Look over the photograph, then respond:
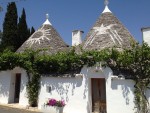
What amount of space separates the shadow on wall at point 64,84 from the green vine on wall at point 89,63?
524 mm

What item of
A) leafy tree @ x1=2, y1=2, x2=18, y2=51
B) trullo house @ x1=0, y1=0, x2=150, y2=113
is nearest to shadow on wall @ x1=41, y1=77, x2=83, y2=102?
trullo house @ x1=0, y1=0, x2=150, y2=113

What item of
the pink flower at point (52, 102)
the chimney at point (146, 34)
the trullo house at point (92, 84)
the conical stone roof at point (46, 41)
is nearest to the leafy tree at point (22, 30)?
the conical stone roof at point (46, 41)

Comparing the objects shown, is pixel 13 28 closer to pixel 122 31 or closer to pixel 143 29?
pixel 122 31

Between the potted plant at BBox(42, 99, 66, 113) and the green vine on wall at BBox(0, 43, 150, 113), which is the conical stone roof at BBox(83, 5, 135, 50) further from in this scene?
the potted plant at BBox(42, 99, 66, 113)

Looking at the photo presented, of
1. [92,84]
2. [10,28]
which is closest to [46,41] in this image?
[92,84]

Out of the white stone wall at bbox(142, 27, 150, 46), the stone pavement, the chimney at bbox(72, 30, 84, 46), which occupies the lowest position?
the stone pavement

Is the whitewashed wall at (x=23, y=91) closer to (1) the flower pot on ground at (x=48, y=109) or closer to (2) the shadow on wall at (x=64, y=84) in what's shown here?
(2) the shadow on wall at (x=64, y=84)

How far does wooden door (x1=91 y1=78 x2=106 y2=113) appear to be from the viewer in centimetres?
1228

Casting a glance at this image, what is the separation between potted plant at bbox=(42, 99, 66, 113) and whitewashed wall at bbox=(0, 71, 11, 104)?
4.56m

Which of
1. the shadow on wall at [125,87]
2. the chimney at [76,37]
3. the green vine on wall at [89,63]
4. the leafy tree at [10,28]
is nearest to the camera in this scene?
the green vine on wall at [89,63]

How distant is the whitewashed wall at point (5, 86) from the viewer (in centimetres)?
1565

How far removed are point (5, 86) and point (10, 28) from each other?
1056 centimetres

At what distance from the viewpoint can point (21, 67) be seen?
1525cm

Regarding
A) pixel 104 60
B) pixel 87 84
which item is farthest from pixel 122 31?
pixel 87 84
